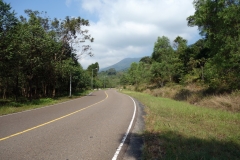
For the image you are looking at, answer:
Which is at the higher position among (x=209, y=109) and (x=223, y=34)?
(x=223, y=34)

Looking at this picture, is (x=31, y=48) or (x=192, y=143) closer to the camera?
(x=192, y=143)

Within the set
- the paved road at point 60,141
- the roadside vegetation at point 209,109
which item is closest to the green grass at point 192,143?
the roadside vegetation at point 209,109

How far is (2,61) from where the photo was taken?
18.8 meters

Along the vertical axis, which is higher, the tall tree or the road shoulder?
the tall tree

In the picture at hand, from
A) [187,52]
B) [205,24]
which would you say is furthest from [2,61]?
[187,52]

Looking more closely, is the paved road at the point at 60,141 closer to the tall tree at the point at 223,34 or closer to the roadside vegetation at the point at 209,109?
the roadside vegetation at the point at 209,109

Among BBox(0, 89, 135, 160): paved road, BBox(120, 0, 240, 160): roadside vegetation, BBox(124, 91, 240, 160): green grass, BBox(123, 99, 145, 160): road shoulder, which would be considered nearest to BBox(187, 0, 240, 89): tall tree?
BBox(120, 0, 240, 160): roadside vegetation

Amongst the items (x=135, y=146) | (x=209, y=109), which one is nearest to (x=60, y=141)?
(x=135, y=146)

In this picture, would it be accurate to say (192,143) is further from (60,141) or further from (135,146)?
(60,141)

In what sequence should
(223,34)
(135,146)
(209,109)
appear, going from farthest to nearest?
(223,34) < (209,109) < (135,146)

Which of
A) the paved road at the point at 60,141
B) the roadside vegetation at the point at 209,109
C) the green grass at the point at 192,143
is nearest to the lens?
the paved road at the point at 60,141

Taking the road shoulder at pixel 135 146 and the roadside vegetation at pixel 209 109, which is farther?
the roadside vegetation at pixel 209 109

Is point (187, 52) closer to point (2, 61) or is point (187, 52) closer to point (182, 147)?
point (2, 61)

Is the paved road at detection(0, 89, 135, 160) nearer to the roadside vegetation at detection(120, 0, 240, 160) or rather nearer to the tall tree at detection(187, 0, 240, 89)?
the roadside vegetation at detection(120, 0, 240, 160)
